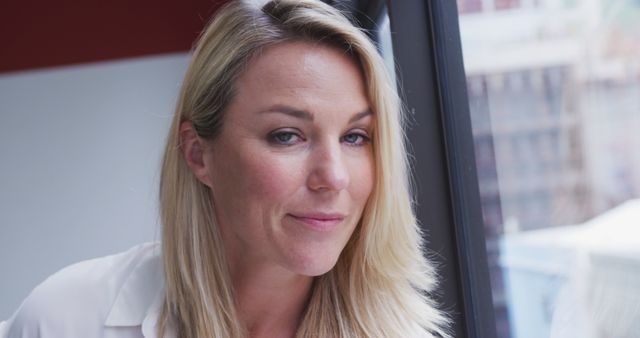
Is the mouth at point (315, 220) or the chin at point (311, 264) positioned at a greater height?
the mouth at point (315, 220)

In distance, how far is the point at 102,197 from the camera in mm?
3678

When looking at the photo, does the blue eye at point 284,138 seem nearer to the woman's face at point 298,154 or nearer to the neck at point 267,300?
the woman's face at point 298,154

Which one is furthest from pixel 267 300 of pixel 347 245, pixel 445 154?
pixel 445 154

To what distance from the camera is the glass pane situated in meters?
1.02

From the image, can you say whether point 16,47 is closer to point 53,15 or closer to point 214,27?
point 53,15

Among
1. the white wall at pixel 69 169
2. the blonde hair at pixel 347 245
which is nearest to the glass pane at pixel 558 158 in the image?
the blonde hair at pixel 347 245

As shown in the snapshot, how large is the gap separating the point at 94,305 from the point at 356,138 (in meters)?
0.62

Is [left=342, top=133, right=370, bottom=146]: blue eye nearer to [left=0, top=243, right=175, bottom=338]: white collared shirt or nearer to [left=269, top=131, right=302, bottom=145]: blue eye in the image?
[left=269, top=131, right=302, bottom=145]: blue eye

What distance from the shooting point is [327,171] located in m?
1.17

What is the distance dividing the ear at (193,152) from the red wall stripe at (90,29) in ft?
8.20

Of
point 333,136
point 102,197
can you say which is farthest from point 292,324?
point 102,197

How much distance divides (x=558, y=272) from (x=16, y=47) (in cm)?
336

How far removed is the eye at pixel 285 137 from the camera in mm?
1208

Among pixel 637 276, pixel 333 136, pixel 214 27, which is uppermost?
pixel 214 27
